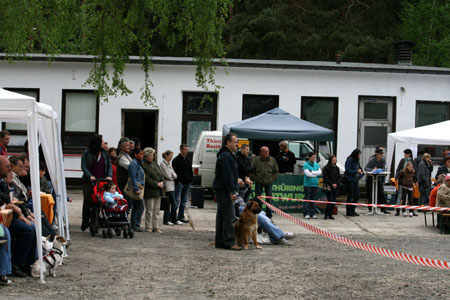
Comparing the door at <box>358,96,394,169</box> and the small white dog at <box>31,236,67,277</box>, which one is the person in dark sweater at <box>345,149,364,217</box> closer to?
the door at <box>358,96,394,169</box>

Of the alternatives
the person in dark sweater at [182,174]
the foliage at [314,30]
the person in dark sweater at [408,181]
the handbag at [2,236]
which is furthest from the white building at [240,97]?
the handbag at [2,236]

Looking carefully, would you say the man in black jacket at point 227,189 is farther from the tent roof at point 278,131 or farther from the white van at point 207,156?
the white van at point 207,156

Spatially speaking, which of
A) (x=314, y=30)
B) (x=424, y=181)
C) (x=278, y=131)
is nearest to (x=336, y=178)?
(x=278, y=131)

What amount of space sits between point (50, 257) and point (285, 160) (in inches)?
469

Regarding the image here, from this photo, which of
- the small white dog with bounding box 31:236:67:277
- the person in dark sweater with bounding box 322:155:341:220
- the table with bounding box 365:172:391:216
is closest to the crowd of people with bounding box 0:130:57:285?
the small white dog with bounding box 31:236:67:277

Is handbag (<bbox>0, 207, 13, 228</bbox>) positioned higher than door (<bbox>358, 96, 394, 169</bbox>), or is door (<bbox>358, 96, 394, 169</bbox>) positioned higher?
door (<bbox>358, 96, 394, 169</bbox>)

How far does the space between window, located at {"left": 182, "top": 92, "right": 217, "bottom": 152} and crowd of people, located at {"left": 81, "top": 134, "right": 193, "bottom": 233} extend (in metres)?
8.81

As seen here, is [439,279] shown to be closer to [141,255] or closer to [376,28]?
[141,255]

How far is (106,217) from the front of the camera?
1317 cm

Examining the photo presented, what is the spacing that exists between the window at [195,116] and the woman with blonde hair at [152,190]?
406 inches

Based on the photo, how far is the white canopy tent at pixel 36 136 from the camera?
902 centimetres

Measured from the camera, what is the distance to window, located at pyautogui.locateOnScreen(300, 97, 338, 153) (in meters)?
25.3

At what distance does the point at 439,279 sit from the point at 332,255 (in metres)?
2.41

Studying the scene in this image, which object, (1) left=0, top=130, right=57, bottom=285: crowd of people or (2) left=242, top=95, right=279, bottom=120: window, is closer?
(1) left=0, top=130, right=57, bottom=285: crowd of people
